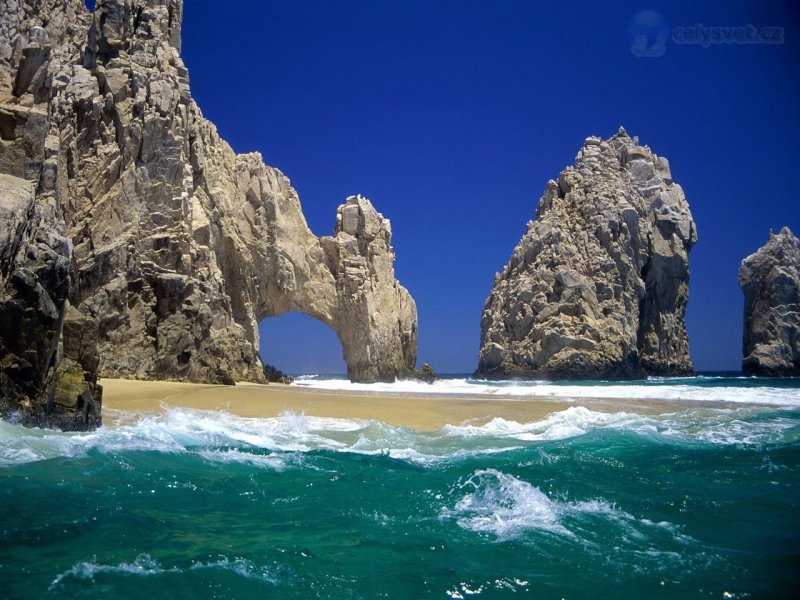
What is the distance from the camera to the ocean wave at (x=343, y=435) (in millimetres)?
8180

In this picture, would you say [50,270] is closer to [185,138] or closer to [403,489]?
[403,489]

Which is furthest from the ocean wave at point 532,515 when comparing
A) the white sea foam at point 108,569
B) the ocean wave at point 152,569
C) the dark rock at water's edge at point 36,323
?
the dark rock at water's edge at point 36,323

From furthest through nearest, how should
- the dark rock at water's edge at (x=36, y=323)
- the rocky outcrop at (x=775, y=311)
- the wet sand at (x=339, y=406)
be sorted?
1. the rocky outcrop at (x=775, y=311)
2. the wet sand at (x=339, y=406)
3. the dark rock at water's edge at (x=36, y=323)

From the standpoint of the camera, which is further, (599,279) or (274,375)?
(599,279)

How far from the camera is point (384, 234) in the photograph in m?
37.9

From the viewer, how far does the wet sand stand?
43.5 ft

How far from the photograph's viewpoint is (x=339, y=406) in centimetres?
1509

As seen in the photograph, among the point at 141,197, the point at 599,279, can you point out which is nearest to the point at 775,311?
the point at 599,279

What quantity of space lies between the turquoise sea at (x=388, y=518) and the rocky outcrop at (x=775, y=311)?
55.5 meters

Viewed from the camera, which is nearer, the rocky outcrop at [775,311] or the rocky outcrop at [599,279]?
the rocky outcrop at [599,279]

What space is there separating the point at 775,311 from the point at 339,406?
56.8 metres

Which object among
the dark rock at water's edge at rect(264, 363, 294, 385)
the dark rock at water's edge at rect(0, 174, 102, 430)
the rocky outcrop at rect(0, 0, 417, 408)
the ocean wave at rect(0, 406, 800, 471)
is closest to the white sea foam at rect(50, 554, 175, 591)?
the ocean wave at rect(0, 406, 800, 471)

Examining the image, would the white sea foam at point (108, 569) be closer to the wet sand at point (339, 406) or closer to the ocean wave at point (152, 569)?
the ocean wave at point (152, 569)

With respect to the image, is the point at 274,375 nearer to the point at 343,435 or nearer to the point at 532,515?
the point at 343,435
